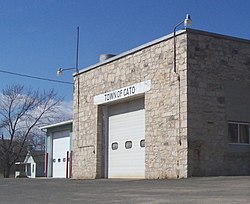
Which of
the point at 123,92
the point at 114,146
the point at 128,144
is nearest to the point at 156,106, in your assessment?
the point at 123,92

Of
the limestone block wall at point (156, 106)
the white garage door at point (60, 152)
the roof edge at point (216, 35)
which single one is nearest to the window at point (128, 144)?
the limestone block wall at point (156, 106)

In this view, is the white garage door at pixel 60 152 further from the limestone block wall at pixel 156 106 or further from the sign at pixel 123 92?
the sign at pixel 123 92

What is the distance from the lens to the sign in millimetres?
22828

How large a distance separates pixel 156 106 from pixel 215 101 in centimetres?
265

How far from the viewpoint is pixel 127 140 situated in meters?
24.7

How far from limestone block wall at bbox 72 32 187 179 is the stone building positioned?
0.13 feet

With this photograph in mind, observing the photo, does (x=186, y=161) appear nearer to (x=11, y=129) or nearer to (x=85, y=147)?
(x=85, y=147)

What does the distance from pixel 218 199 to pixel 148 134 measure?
1193 cm

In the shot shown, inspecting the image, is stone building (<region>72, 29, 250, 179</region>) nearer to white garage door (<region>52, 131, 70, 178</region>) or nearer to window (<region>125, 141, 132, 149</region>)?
window (<region>125, 141, 132, 149</region>)

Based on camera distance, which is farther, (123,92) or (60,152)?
(60,152)

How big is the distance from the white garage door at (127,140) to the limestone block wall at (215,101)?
3922 millimetres

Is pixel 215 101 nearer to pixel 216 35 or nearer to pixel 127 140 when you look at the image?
pixel 216 35

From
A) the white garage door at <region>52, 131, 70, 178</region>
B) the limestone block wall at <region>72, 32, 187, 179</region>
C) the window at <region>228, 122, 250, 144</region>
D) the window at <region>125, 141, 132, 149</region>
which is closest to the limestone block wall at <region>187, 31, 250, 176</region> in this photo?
the window at <region>228, 122, 250, 144</region>

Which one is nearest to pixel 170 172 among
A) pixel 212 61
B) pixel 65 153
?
pixel 212 61
